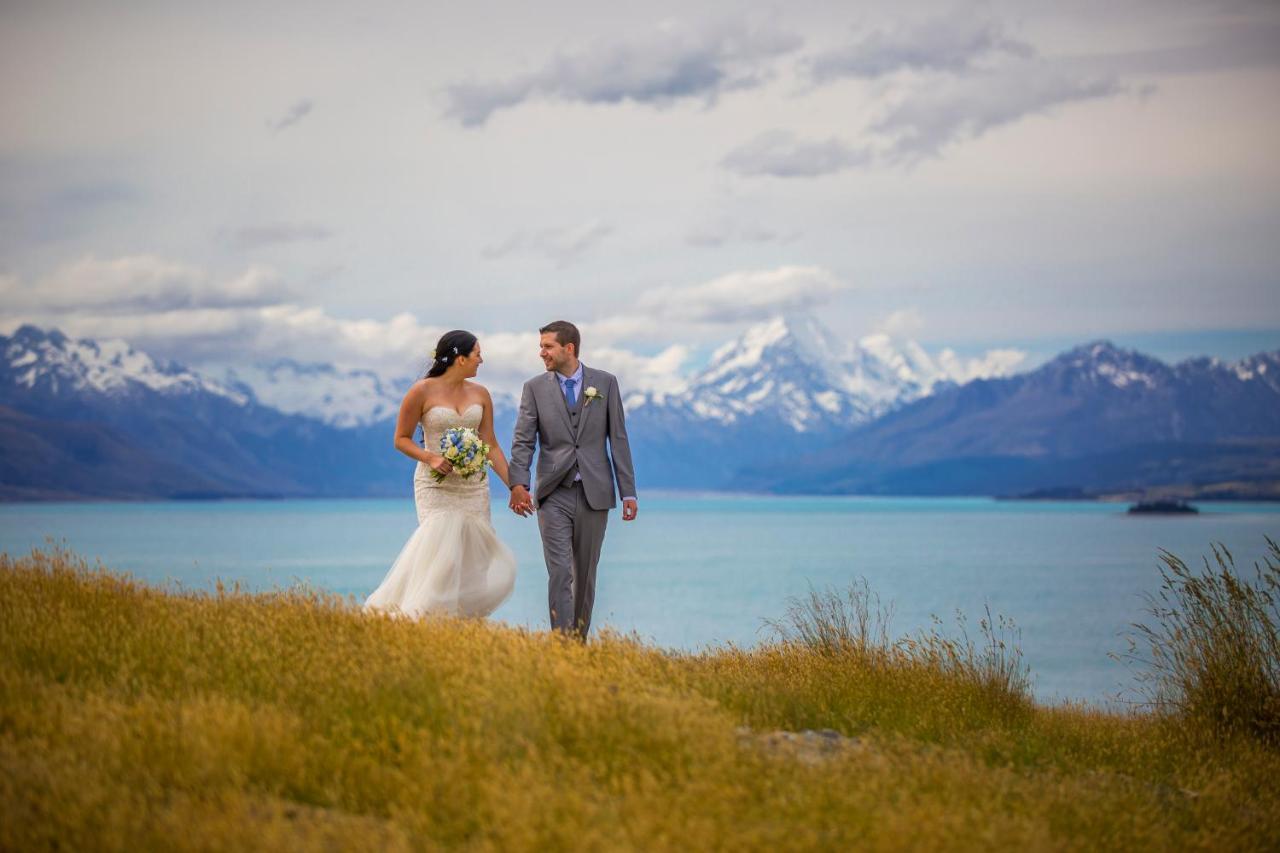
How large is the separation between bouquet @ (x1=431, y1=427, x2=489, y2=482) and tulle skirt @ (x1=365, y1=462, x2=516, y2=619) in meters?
0.26

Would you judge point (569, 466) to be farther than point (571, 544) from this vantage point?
No

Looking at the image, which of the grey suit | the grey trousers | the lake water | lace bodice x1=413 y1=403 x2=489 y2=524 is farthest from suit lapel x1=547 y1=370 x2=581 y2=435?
the lake water

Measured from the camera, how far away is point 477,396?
1372cm

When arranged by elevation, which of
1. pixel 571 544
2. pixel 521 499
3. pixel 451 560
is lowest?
pixel 451 560

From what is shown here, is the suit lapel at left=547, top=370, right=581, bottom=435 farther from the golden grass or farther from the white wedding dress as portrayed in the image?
the golden grass

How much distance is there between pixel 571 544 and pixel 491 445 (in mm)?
1586

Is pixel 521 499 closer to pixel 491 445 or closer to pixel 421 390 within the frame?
pixel 491 445

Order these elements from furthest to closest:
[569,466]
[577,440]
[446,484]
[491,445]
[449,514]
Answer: [491,445], [446,484], [449,514], [577,440], [569,466]

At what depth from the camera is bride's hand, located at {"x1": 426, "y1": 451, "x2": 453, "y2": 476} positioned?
42.6 ft

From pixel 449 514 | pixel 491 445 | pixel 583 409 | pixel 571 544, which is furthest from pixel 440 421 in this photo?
pixel 571 544

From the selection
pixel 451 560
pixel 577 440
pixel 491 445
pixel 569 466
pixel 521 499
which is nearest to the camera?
pixel 521 499

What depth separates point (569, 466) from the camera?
12477 millimetres

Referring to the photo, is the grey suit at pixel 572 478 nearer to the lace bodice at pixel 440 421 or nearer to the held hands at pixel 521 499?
the held hands at pixel 521 499

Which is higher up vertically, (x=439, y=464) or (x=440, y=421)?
(x=440, y=421)
